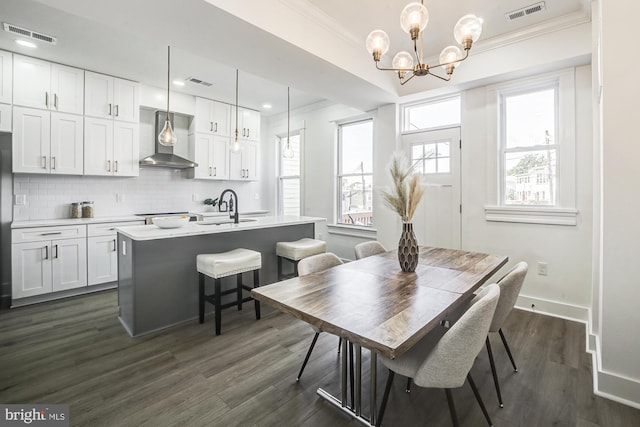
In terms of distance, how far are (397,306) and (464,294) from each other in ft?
1.47

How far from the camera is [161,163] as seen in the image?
462 cm

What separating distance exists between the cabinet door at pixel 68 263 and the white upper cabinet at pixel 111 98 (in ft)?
5.88

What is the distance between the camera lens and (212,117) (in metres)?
5.34

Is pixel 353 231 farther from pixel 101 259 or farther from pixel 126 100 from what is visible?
pixel 126 100

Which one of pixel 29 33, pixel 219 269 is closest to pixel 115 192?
pixel 29 33

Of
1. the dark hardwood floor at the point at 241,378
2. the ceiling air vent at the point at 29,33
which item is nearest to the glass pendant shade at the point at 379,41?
the dark hardwood floor at the point at 241,378

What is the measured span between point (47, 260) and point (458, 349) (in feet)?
14.8

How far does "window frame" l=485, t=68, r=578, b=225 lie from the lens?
3006 mm

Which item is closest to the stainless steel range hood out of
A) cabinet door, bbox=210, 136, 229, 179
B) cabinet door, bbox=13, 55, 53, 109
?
cabinet door, bbox=210, 136, 229, 179

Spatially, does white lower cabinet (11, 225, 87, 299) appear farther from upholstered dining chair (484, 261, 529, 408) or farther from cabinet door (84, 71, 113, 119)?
upholstered dining chair (484, 261, 529, 408)

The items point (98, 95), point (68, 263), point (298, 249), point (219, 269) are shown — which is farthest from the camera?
point (98, 95)

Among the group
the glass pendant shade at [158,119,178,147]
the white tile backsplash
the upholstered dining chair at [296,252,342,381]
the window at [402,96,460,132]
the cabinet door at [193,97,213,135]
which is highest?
the cabinet door at [193,97,213,135]

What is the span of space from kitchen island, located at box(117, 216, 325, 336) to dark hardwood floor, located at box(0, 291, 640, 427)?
0.54 feet

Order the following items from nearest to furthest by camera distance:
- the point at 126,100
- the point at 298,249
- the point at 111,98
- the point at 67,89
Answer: the point at 298,249 < the point at 67,89 < the point at 111,98 < the point at 126,100
